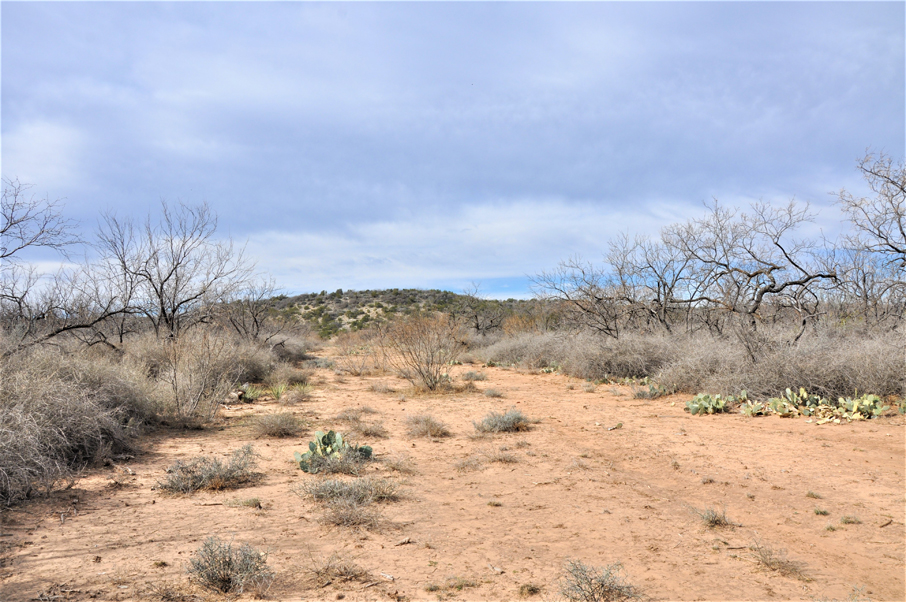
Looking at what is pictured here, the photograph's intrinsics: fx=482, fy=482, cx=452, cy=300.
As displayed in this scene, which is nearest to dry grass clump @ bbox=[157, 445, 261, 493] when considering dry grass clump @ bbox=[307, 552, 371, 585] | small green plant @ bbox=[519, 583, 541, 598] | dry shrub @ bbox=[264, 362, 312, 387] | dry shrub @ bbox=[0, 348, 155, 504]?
dry shrub @ bbox=[0, 348, 155, 504]

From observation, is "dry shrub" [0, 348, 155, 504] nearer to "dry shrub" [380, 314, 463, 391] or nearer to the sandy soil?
the sandy soil

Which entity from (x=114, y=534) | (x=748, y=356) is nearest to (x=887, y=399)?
(x=748, y=356)

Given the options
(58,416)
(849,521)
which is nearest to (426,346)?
(58,416)

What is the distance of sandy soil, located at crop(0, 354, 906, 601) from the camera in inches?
130

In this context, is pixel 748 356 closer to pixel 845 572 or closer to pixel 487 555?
pixel 845 572

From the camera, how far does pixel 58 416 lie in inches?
226

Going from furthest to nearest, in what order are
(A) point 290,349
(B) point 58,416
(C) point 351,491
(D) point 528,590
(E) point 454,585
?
(A) point 290,349
(B) point 58,416
(C) point 351,491
(E) point 454,585
(D) point 528,590

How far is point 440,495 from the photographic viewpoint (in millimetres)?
5242

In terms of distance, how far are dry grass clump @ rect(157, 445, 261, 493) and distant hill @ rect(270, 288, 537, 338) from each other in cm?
2894

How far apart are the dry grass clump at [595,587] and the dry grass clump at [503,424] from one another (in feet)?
16.2

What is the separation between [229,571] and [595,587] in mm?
2387

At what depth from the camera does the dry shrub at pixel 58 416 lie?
15.6 ft

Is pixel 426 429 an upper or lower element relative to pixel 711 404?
lower

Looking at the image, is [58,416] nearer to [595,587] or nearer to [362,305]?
[595,587]
